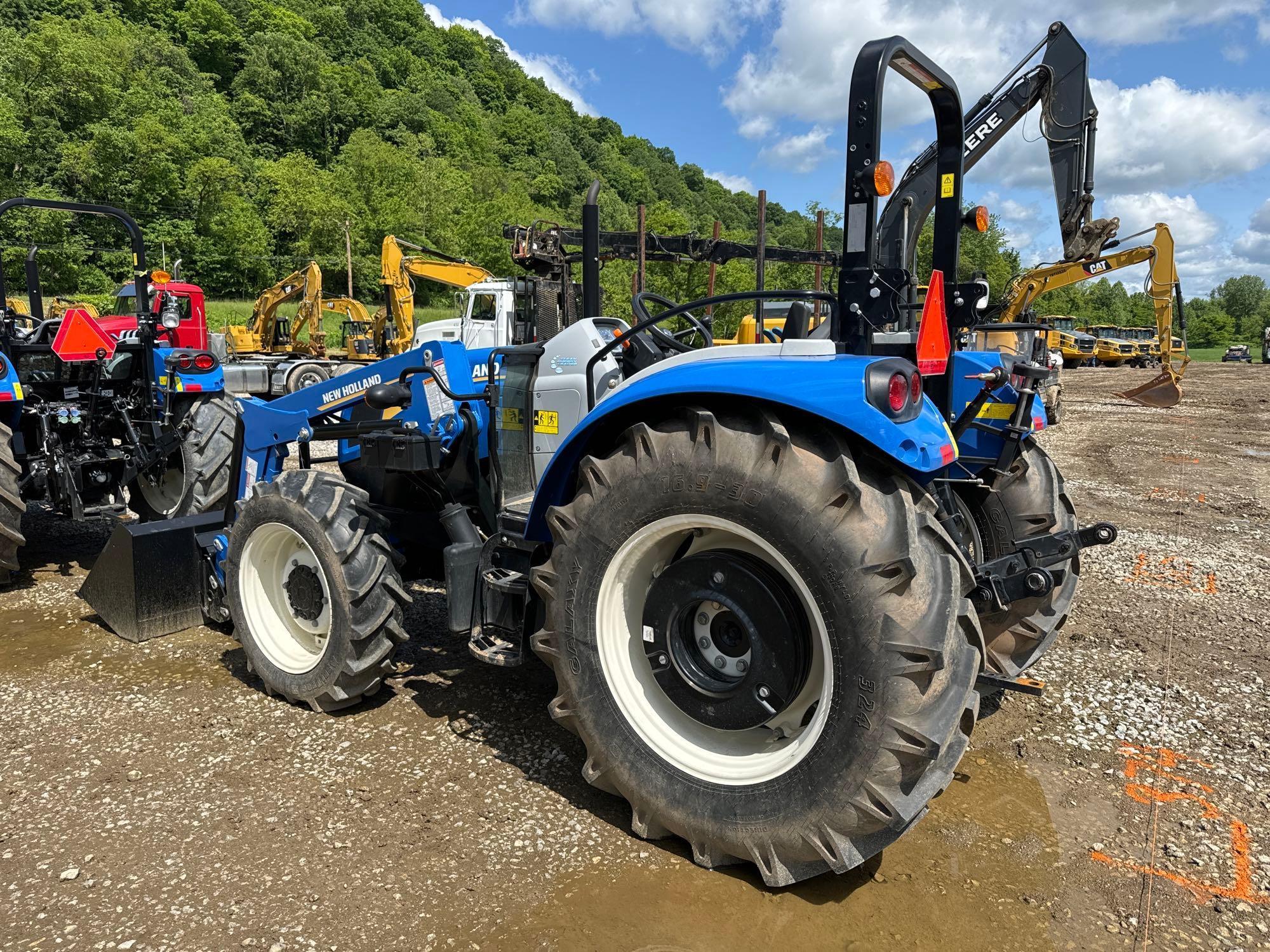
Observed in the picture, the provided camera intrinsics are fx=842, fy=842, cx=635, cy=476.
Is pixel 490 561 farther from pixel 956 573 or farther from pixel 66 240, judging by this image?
pixel 66 240

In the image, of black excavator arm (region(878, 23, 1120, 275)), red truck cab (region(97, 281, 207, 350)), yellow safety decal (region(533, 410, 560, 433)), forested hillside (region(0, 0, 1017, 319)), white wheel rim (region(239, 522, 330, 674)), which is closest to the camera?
yellow safety decal (region(533, 410, 560, 433))

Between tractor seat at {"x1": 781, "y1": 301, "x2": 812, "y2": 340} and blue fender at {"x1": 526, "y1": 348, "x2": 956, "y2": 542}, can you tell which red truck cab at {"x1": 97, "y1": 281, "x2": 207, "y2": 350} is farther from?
blue fender at {"x1": 526, "y1": 348, "x2": 956, "y2": 542}

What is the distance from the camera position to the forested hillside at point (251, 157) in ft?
131

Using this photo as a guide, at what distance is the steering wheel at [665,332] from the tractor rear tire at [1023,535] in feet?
4.55

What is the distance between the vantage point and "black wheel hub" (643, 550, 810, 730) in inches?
98.6

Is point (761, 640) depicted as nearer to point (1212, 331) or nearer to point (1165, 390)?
point (1165, 390)

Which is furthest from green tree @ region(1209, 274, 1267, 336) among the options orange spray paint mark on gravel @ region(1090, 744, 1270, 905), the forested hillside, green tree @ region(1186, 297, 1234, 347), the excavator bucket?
orange spray paint mark on gravel @ region(1090, 744, 1270, 905)

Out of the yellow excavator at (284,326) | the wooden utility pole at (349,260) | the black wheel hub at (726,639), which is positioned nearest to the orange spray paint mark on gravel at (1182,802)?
the black wheel hub at (726,639)

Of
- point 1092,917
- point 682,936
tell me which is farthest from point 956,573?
point 682,936

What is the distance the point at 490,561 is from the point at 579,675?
0.82 m

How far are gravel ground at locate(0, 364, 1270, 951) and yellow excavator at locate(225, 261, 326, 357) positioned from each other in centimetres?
1909

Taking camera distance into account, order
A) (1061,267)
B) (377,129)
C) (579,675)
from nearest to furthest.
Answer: (579,675), (1061,267), (377,129)

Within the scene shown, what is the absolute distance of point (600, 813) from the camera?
289cm

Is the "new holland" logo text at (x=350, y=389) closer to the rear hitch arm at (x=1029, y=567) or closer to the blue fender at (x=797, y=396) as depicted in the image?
the blue fender at (x=797, y=396)
